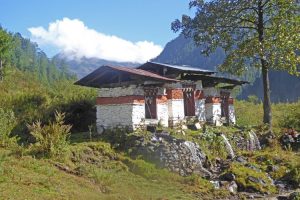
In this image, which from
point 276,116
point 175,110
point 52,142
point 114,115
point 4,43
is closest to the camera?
point 52,142

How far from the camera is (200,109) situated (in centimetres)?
2675

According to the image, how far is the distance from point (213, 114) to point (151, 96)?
6.85 m

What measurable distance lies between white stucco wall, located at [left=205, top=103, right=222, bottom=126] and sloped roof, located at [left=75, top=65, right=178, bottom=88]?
662cm

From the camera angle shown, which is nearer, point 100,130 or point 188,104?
point 100,130

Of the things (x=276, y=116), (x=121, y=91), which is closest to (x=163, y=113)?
(x=121, y=91)

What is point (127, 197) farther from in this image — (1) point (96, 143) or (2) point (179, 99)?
(2) point (179, 99)

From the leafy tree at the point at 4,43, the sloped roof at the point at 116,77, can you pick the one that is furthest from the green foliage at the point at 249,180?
the leafy tree at the point at 4,43

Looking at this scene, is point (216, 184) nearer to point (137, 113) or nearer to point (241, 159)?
point (241, 159)

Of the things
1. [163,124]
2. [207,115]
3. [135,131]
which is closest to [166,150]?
[135,131]

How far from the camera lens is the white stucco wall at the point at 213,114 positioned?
2793cm

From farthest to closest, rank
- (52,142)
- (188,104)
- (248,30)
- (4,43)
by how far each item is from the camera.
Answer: (4,43), (248,30), (188,104), (52,142)

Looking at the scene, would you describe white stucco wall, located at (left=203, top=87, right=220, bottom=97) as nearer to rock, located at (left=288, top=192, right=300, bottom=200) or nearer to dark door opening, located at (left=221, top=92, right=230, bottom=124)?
dark door opening, located at (left=221, top=92, right=230, bottom=124)

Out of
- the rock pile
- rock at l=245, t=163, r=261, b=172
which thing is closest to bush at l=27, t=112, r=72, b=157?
the rock pile

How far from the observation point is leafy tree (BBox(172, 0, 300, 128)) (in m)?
26.1
